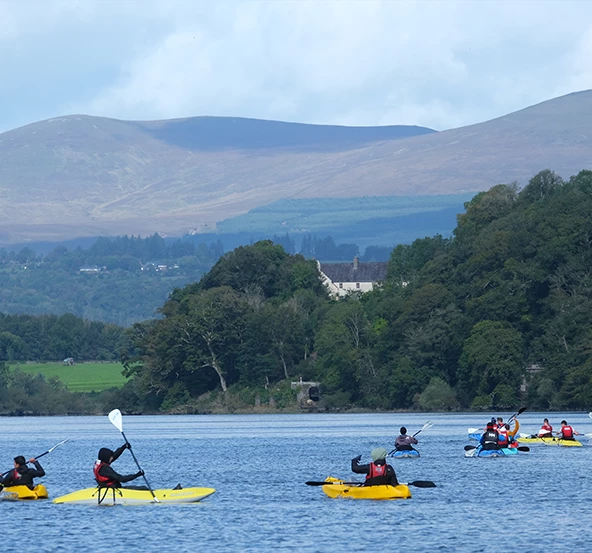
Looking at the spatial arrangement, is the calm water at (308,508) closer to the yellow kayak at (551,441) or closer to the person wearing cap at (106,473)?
the yellow kayak at (551,441)

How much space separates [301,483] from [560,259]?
85883 mm

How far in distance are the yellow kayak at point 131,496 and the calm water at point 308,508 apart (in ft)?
1.22

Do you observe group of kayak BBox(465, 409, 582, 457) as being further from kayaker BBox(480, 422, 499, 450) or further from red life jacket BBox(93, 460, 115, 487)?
red life jacket BBox(93, 460, 115, 487)

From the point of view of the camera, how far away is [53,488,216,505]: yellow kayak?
5016 centimetres

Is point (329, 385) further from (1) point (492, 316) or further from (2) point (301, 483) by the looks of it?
(2) point (301, 483)

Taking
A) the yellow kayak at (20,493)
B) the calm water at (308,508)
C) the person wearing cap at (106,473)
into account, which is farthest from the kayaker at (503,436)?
the person wearing cap at (106,473)

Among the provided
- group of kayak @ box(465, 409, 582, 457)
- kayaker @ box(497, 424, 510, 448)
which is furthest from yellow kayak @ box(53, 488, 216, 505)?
kayaker @ box(497, 424, 510, 448)

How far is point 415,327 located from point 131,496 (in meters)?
97.7

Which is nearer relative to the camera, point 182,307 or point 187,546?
point 187,546

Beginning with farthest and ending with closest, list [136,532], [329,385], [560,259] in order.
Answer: [329,385] < [560,259] < [136,532]

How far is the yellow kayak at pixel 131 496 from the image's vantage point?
165 feet

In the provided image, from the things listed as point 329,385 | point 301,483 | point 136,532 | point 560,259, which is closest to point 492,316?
point 560,259

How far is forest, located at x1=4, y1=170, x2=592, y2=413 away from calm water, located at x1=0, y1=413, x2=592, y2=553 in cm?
4590

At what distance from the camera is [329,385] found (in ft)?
504
